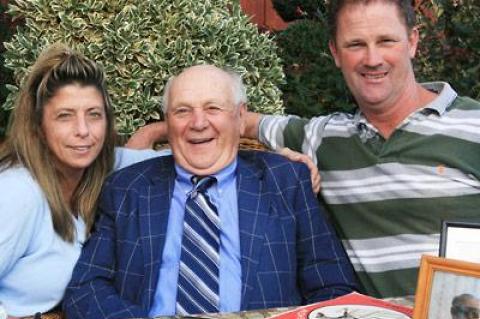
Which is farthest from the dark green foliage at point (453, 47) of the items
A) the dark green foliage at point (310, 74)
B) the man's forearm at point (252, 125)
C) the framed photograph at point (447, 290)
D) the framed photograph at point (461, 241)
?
the framed photograph at point (447, 290)

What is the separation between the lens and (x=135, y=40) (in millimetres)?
4043

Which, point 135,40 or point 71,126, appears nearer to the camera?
point 71,126

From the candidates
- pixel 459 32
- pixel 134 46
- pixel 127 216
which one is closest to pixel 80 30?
pixel 134 46

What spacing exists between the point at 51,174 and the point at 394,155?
1148 millimetres

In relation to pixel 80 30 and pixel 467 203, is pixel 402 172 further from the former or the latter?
pixel 80 30

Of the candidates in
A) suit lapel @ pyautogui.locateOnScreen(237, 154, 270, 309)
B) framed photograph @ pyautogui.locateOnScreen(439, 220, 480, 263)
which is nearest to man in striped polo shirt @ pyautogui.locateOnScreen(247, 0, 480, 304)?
suit lapel @ pyautogui.locateOnScreen(237, 154, 270, 309)

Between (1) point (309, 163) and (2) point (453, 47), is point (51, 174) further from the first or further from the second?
(2) point (453, 47)

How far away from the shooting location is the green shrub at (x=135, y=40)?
4039mm

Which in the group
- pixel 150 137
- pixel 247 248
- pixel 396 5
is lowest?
pixel 247 248

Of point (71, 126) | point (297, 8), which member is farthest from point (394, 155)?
point (297, 8)

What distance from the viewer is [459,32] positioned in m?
4.57

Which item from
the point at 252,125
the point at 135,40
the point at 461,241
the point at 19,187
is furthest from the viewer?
the point at 135,40

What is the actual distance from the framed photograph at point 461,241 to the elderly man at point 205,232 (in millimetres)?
711

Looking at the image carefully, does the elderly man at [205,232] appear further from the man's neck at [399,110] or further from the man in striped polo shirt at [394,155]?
the man's neck at [399,110]
